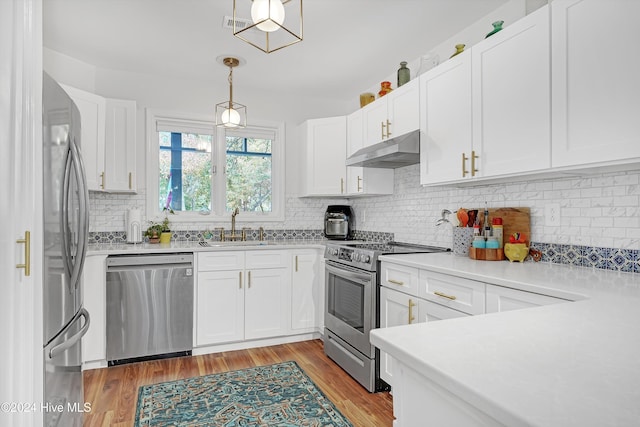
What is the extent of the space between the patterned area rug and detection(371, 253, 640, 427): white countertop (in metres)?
1.52

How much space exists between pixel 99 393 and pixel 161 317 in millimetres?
674

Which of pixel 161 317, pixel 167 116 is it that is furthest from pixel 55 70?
pixel 161 317

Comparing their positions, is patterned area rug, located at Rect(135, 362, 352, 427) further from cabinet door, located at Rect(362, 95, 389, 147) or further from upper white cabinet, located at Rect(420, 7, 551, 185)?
cabinet door, located at Rect(362, 95, 389, 147)

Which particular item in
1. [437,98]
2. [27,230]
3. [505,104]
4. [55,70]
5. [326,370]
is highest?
[55,70]

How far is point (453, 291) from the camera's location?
189cm

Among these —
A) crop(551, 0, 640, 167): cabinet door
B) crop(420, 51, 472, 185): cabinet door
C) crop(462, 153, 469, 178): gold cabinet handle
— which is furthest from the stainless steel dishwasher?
crop(551, 0, 640, 167): cabinet door

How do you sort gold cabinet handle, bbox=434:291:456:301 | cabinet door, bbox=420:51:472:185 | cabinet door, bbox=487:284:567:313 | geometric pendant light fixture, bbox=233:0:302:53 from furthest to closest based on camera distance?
cabinet door, bbox=420:51:472:185 → gold cabinet handle, bbox=434:291:456:301 → geometric pendant light fixture, bbox=233:0:302:53 → cabinet door, bbox=487:284:567:313

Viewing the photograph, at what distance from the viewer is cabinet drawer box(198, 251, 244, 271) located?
312 cm

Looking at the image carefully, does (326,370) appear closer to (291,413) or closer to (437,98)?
(291,413)

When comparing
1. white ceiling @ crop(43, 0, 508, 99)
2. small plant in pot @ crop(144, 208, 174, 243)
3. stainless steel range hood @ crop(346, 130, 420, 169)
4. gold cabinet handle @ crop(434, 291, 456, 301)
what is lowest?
gold cabinet handle @ crop(434, 291, 456, 301)

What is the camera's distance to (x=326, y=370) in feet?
9.19

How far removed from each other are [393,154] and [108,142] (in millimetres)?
2419

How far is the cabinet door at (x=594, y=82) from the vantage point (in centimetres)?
143

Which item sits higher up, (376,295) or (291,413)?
(376,295)
